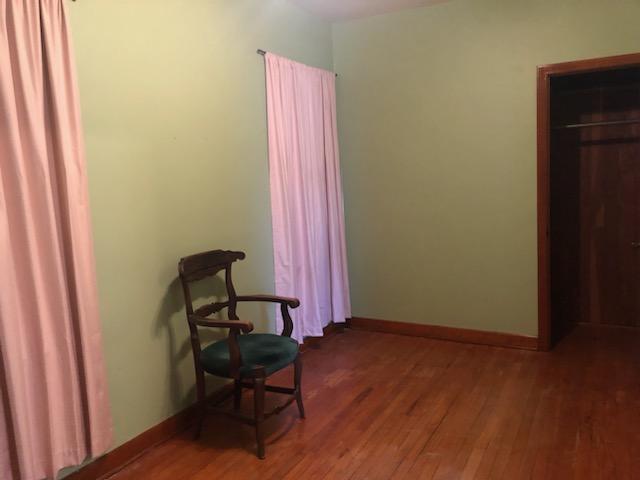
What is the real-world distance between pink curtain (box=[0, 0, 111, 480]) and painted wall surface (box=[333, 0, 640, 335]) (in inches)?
106

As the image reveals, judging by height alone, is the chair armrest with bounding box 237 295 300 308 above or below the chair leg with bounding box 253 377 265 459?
above

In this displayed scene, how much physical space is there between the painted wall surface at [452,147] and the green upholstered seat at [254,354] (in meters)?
1.79

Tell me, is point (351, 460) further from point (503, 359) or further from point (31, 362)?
point (503, 359)

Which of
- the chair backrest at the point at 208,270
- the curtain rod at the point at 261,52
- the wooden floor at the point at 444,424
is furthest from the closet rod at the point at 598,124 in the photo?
the chair backrest at the point at 208,270

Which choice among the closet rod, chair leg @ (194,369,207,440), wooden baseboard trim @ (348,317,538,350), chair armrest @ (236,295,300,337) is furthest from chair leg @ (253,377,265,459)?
the closet rod

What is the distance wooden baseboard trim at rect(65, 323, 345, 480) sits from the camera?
247cm

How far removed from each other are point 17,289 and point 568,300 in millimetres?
4317

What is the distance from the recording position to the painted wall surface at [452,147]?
12.5 ft

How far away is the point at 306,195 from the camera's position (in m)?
4.06

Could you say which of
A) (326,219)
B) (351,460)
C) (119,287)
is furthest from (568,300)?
(119,287)

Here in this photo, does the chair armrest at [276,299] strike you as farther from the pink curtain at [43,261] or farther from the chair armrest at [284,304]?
the pink curtain at [43,261]

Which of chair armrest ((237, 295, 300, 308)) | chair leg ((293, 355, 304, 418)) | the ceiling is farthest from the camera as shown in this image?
the ceiling

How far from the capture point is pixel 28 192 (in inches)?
82.7

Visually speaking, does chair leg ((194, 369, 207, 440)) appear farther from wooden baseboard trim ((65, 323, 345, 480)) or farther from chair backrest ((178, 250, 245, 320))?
chair backrest ((178, 250, 245, 320))
